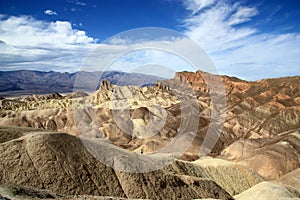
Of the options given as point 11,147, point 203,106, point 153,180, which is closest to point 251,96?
point 203,106

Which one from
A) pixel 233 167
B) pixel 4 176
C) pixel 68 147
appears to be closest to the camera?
pixel 4 176

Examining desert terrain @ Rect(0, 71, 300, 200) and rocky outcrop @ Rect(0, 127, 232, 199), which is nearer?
rocky outcrop @ Rect(0, 127, 232, 199)

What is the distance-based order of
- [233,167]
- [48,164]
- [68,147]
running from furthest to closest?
[233,167] → [68,147] → [48,164]

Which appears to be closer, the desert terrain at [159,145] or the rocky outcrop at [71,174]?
the rocky outcrop at [71,174]

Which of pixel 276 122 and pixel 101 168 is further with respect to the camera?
pixel 276 122

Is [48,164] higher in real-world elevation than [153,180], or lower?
higher

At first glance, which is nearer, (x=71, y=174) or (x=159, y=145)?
(x=71, y=174)

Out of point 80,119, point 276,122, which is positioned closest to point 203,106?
point 276,122

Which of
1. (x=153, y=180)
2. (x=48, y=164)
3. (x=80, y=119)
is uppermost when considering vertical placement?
(x=48, y=164)

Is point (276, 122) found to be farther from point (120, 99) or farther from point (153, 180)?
point (153, 180)

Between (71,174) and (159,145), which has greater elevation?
(71,174)
